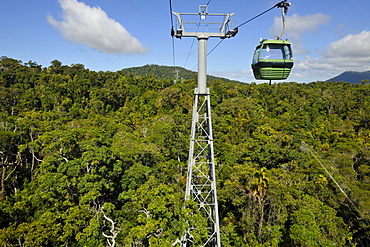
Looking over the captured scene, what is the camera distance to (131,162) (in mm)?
18812

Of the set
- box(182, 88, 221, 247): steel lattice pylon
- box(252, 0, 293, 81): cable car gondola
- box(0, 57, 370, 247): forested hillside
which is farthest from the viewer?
box(0, 57, 370, 247): forested hillside

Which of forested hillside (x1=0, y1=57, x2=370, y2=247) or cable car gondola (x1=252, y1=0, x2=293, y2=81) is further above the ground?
cable car gondola (x1=252, y1=0, x2=293, y2=81)

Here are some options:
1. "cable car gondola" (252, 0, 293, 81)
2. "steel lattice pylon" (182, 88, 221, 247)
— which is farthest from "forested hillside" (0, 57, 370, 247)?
"cable car gondola" (252, 0, 293, 81)

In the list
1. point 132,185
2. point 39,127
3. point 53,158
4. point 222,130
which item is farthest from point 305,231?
point 39,127

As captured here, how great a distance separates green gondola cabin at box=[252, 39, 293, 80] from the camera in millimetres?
7555

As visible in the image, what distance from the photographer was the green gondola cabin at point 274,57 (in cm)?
755

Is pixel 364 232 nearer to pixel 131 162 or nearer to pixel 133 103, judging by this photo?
pixel 131 162

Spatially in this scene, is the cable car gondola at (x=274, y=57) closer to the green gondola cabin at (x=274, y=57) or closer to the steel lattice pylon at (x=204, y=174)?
the green gondola cabin at (x=274, y=57)

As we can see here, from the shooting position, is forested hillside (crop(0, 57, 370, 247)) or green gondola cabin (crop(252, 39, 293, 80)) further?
forested hillside (crop(0, 57, 370, 247))

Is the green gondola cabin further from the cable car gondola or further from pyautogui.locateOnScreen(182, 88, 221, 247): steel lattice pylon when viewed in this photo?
pyautogui.locateOnScreen(182, 88, 221, 247): steel lattice pylon

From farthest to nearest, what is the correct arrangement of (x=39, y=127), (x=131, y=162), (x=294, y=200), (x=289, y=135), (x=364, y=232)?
1. (x=289, y=135)
2. (x=39, y=127)
3. (x=131, y=162)
4. (x=294, y=200)
5. (x=364, y=232)

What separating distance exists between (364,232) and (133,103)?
134 feet

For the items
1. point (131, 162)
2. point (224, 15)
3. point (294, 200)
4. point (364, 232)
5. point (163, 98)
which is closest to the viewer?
point (224, 15)

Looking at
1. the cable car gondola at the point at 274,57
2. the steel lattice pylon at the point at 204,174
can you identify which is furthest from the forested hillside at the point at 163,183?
the cable car gondola at the point at 274,57
